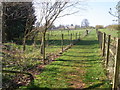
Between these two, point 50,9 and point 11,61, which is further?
point 50,9

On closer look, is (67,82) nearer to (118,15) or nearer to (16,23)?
(16,23)

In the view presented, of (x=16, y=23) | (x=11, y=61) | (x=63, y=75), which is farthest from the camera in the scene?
(x=16, y=23)

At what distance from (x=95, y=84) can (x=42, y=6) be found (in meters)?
5.45

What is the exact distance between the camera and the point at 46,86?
492cm

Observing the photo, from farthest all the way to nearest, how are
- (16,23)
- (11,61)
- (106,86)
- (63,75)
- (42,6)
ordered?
(16,23), (42,6), (11,61), (63,75), (106,86)

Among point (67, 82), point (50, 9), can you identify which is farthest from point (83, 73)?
point (50, 9)

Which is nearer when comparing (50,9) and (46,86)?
(46,86)

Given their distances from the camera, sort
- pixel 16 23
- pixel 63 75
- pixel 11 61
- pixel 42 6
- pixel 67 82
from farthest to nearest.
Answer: pixel 16 23 < pixel 42 6 < pixel 11 61 < pixel 63 75 < pixel 67 82

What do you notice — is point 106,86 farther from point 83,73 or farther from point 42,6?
point 42,6

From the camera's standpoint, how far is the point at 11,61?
786 centimetres

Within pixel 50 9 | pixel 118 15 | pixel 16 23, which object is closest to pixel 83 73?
pixel 50 9

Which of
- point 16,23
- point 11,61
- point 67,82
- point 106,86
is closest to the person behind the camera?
point 106,86

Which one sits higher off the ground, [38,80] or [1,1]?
[1,1]

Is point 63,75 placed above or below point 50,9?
below
